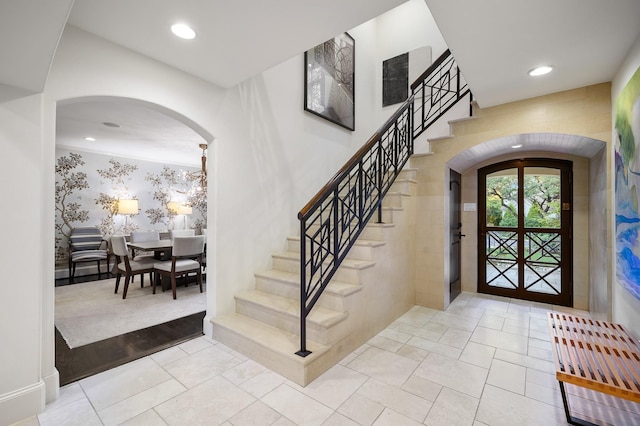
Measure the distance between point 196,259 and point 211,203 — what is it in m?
2.26

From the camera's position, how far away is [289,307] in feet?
8.82

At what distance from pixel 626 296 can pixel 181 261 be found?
513 cm

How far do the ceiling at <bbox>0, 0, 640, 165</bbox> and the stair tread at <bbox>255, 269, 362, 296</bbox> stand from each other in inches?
80.6

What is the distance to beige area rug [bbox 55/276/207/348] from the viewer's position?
3.08m

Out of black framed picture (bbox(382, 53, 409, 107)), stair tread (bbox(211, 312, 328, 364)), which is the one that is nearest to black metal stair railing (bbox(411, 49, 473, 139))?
black framed picture (bbox(382, 53, 409, 107))

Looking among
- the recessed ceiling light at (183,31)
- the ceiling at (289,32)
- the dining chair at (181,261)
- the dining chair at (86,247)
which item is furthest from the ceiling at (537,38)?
the dining chair at (86,247)

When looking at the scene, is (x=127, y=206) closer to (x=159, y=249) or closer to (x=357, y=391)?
(x=159, y=249)

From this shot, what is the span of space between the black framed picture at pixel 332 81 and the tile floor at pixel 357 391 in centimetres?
325

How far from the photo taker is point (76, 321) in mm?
3332

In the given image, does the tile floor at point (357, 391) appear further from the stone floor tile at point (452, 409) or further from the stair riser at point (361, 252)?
the stair riser at point (361, 252)

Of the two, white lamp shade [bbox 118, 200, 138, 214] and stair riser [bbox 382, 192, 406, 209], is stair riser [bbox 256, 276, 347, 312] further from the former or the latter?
white lamp shade [bbox 118, 200, 138, 214]

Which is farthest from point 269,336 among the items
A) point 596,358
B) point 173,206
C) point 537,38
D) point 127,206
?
point 173,206

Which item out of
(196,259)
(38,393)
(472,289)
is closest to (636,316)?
(472,289)

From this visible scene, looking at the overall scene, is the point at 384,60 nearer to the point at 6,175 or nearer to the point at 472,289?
the point at 472,289
